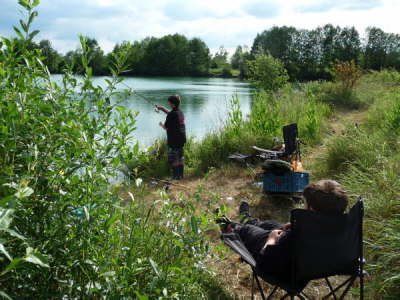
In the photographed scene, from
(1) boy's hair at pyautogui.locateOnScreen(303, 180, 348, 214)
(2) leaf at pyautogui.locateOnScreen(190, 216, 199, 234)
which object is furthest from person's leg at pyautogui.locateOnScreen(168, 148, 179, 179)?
(2) leaf at pyautogui.locateOnScreen(190, 216, 199, 234)

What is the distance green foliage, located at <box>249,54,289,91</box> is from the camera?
13.8 meters

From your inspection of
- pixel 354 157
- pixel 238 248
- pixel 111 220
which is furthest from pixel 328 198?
pixel 354 157

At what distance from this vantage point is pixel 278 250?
223cm

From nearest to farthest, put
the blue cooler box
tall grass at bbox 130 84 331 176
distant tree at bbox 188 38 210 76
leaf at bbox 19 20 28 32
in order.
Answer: leaf at bbox 19 20 28 32, the blue cooler box, tall grass at bbox 130 84 331 176, distant tree at bbox 188 38 210 76

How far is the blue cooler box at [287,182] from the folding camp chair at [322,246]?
2148 mm

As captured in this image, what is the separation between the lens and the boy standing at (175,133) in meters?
5.79

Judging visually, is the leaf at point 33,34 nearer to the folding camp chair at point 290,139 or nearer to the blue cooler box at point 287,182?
the blue cooler box at point 287,182

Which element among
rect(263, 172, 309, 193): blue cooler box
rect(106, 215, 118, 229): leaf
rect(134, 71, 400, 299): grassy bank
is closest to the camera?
rect(106, 215, 118, 229): leaf

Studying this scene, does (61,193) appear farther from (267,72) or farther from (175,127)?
(267,72)

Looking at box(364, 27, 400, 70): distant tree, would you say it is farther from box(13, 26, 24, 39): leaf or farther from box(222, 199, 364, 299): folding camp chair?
box(13, 26, 24, 39): leaf

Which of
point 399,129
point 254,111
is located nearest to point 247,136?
point 254,111

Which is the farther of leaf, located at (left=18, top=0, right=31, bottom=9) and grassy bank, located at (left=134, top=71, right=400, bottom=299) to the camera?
grassy bank, located at (left=134, top=71, right=400, bottom=299)

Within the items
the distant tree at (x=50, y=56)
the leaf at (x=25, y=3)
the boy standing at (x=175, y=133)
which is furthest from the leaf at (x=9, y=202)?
the boy standing at (x=175, y=133)

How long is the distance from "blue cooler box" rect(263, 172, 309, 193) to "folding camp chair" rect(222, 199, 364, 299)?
2.15 metres
